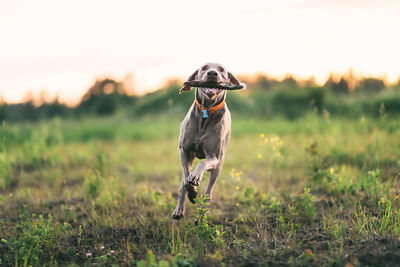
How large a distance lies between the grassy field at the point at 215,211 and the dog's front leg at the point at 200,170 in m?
0.22

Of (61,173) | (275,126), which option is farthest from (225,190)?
(275,126)

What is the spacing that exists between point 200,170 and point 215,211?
1530mm

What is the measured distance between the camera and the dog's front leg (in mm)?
2994

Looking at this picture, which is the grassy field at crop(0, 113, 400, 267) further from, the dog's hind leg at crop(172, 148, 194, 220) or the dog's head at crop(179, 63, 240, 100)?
the dog's head at crop(179, 63, 240, 100)

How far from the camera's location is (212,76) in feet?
10.4

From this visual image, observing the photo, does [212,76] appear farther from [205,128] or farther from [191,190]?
[191,190]

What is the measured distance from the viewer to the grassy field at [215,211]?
9.97 ft

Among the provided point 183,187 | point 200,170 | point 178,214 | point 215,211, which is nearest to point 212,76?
point 200,170

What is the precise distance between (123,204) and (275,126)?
8.01 metres

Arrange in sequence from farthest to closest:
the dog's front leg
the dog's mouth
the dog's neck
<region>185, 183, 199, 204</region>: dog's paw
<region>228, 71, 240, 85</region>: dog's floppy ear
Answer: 1. <region>228, 71, 240, 85</region>: dog's floppy ear
2. the dog's neck
3. the dog's mouth
4. <region>185, 183, 199, 204</region>: dog's paw
5. the dog's front leg

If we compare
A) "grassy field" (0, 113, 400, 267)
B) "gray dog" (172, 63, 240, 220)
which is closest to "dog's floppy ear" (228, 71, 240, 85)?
"gray dog" (172, 63, 240, 220)

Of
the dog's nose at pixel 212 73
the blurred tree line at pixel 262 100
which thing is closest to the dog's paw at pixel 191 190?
the dog's nose at pixel 212 73

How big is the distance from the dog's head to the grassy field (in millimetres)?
1090

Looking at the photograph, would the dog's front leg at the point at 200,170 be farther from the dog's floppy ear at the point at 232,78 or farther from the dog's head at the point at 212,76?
the dog's floppy ear at the point at 232,78
